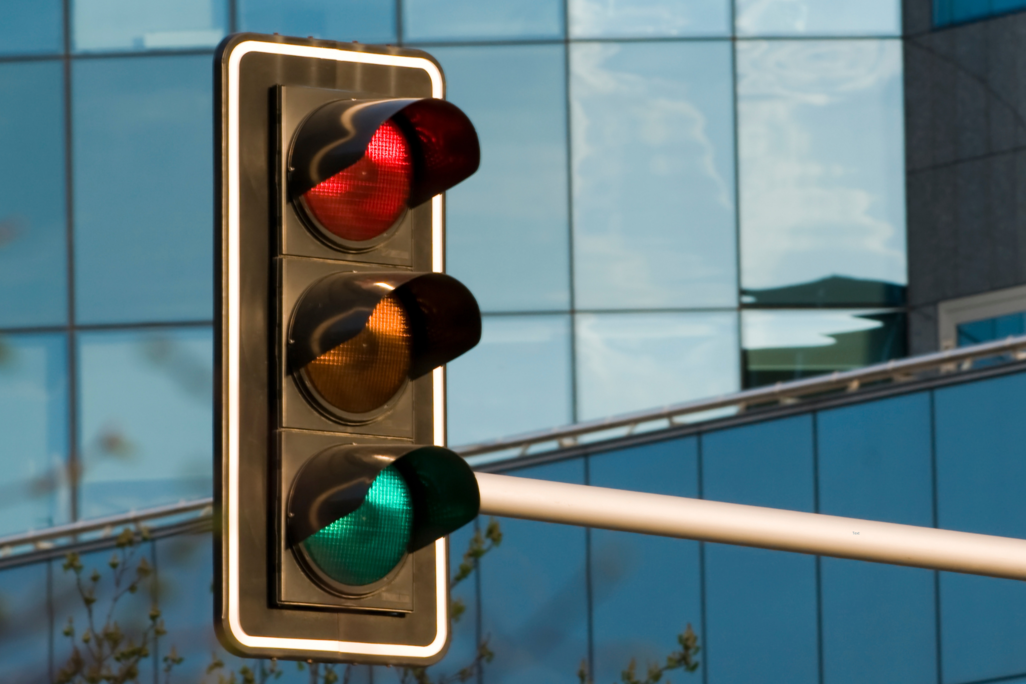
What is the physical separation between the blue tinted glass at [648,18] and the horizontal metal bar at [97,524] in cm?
687

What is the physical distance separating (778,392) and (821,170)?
10.1 feet

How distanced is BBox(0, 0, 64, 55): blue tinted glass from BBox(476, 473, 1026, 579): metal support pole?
17.1 m

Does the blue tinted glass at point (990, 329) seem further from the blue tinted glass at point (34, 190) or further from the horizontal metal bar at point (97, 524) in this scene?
the blue tinted glass at point (34, 190)

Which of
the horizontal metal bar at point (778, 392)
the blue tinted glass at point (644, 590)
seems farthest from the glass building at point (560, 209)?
the blue tinted glass at point (644, 590)

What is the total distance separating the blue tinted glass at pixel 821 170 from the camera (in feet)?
59.8

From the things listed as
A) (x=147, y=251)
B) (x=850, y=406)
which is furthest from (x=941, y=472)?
(x=147, y=251)

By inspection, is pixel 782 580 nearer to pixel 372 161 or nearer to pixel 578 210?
pixel 578 210

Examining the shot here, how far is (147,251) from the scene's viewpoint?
18.4 meters

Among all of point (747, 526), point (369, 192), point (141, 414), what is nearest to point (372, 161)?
point (369, 192)

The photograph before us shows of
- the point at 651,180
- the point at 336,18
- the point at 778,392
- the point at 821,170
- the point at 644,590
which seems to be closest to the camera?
the point at 644,590

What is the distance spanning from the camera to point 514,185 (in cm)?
1839

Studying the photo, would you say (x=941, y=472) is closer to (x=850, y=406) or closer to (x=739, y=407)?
(x=850, y=406)

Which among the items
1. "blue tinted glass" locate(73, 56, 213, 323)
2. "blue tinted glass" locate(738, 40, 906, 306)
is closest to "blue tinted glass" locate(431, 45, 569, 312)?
"blue tinted glass" locate(738, 40, 906, 306)

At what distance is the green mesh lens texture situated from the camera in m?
2.54
